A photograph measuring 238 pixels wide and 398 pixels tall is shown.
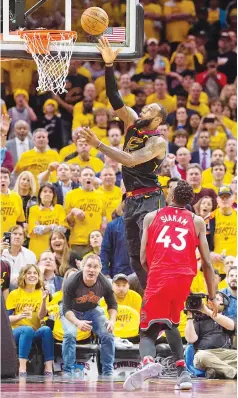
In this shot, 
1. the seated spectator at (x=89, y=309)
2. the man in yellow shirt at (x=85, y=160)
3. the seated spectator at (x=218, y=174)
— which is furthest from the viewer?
the man in yellow shirt at (x=85, y=160)

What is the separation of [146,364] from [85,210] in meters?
5.82

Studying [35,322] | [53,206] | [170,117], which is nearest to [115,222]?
[53,206]

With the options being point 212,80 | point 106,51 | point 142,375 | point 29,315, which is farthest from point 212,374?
point 212,80

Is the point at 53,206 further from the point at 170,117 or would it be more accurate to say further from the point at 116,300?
the point at 170,117

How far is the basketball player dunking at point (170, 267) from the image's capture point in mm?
10594

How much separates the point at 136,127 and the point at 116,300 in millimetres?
3125

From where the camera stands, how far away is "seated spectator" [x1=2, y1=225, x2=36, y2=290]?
583 inches

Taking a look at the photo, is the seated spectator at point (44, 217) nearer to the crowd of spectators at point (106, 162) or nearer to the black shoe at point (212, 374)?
the crowd of spectators at point (106, 162)

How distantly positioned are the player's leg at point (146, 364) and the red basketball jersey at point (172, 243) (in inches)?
21.2

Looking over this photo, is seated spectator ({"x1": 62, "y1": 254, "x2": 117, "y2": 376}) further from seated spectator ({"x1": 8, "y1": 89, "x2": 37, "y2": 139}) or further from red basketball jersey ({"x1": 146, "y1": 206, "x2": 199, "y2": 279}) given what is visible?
seated spectator ({"x1": 8, "y1": 89, "x2": 37, "y2": 139})

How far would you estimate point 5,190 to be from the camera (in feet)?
52.2

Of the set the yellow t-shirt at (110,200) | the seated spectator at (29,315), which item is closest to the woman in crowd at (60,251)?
the seated spectator at (29,315)

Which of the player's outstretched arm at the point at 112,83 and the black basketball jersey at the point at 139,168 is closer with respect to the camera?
the player's outstretched arm at the point at 112,83

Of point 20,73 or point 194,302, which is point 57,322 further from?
point 20,73
